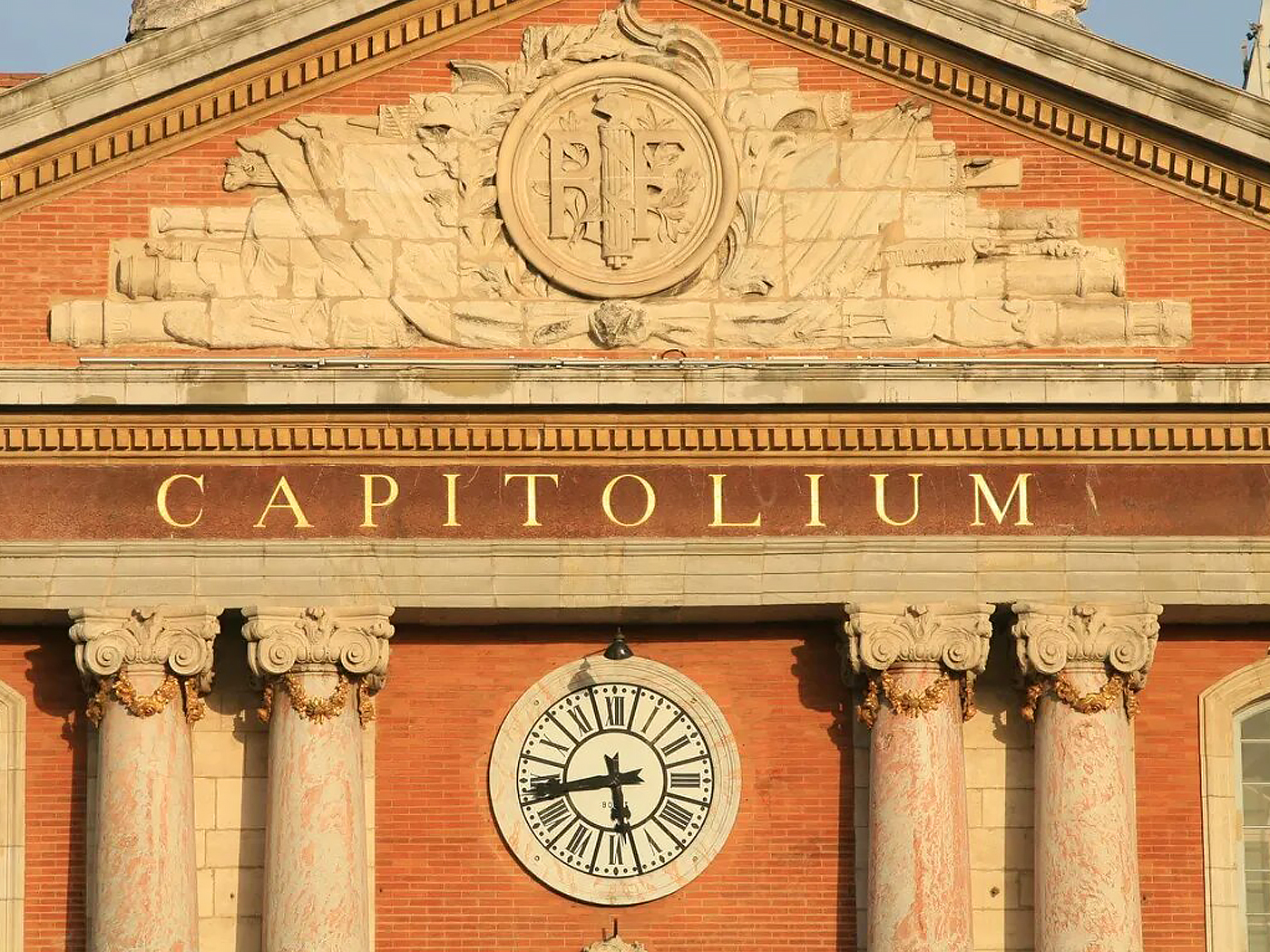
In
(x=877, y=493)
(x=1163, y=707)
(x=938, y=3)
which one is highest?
(x=938, y=3)

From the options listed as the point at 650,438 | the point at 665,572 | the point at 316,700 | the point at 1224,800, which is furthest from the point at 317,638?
the point at 1224,800

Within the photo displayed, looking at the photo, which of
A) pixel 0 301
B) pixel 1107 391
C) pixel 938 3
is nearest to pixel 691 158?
pixel 938 3

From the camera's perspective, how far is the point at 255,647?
1093 inches

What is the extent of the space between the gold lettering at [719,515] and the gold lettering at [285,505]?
366cm

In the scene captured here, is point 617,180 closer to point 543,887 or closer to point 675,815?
point 675,815

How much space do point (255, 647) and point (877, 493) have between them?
18.9 feet

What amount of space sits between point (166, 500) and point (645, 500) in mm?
4326

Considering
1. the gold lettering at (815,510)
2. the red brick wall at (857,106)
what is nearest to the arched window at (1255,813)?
the red brick wall at (857,106)

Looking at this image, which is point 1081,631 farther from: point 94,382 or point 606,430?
point 94,382

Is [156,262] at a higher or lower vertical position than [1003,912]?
higher

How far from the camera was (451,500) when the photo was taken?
1110 inches

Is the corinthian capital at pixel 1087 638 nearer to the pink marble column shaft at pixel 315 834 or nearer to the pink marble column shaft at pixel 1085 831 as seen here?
the pink marble column shaft at pixel 1085 831

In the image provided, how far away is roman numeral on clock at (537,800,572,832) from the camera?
2856cm

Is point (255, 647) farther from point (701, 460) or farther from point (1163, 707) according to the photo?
point (1163, 707)
